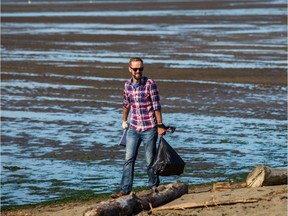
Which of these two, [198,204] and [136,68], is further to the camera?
[136,68]

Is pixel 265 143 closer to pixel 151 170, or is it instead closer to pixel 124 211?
pixel 151 170

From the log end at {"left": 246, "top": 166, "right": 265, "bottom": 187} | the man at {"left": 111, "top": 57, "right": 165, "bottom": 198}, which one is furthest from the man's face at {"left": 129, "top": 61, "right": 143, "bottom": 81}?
the log end at {"left": 246, "top": 166, "right": 265, "bottom": 187}

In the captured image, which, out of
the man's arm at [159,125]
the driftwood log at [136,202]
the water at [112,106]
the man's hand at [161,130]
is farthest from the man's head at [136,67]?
the water at [112,106]

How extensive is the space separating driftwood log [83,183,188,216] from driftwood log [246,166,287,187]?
114 cm

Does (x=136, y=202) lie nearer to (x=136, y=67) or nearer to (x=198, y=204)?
(x=198, y=204)

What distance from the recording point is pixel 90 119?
870 inches

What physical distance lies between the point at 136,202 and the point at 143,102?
1.39 m

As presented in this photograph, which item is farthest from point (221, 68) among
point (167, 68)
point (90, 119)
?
point (90, 119)

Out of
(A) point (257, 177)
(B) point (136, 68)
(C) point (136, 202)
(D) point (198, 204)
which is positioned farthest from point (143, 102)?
(A) point (257, 177)

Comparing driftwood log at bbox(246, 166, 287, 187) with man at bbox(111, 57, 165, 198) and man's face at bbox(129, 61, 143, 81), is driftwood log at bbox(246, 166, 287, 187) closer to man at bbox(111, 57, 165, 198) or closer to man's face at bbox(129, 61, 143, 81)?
man at bbox(111, 57, 165, 198)

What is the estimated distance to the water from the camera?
53.3 ft

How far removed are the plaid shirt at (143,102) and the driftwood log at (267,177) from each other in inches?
71.0

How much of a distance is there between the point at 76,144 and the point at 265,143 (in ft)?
12.7

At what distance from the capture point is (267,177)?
42.1 ft
